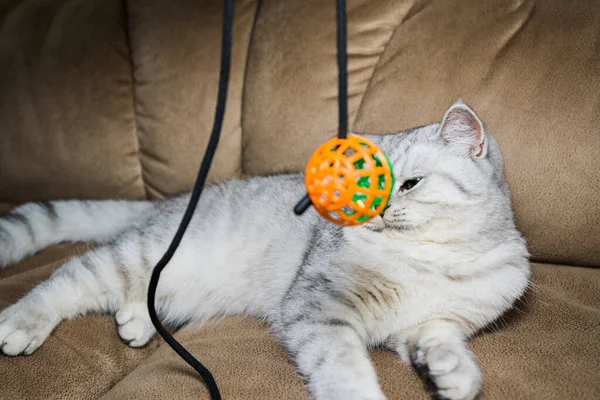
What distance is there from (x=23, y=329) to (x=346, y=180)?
102 cm

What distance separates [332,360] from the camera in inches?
44.8

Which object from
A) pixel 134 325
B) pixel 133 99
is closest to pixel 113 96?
A: pixel 133 99

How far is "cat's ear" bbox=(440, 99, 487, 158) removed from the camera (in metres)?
1.31

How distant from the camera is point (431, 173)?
1.32 m

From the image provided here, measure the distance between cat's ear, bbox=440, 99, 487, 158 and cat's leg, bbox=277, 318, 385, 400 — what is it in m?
0.52

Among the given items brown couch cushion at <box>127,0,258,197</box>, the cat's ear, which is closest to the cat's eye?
the cat's ear

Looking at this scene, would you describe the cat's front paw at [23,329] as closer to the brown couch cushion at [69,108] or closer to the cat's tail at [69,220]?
the cat's tail at [69,220]

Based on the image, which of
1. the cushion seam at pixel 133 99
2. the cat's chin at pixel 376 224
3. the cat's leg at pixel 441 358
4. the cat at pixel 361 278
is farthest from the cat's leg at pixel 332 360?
the cushion seam at pixel 133 99

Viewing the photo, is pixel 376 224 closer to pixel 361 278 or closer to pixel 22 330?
pixel 361 278

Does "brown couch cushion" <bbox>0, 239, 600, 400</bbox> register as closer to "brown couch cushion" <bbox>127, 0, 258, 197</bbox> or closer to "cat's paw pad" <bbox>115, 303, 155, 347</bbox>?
"cat's paw pad" <bbox>115, 303, 155, 347</bbox>

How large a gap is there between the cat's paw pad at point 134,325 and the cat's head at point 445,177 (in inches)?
27.4

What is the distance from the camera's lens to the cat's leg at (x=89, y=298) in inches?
53.7

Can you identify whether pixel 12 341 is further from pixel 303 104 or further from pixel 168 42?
pixel 168 42

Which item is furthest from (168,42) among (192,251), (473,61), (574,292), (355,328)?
(574,292)
